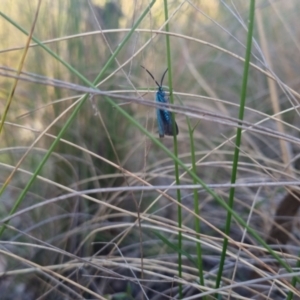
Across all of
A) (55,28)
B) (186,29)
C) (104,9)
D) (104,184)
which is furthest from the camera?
(186,29)

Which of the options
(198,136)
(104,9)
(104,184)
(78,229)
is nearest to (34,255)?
(78,229)

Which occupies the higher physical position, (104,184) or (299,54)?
(299,54)

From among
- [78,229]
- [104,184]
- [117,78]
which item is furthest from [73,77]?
[78,229]

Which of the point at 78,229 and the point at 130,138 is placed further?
the point at 130,138

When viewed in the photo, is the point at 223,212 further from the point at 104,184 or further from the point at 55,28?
the point at 55,28

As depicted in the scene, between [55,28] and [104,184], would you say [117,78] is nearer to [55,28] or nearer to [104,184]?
[55,28]

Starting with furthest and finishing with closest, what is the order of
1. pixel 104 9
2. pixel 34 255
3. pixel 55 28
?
pixel 104 9 → pixel 55 28 → pixel 34 255

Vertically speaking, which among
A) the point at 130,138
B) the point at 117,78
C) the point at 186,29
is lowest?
the point at 130,138
